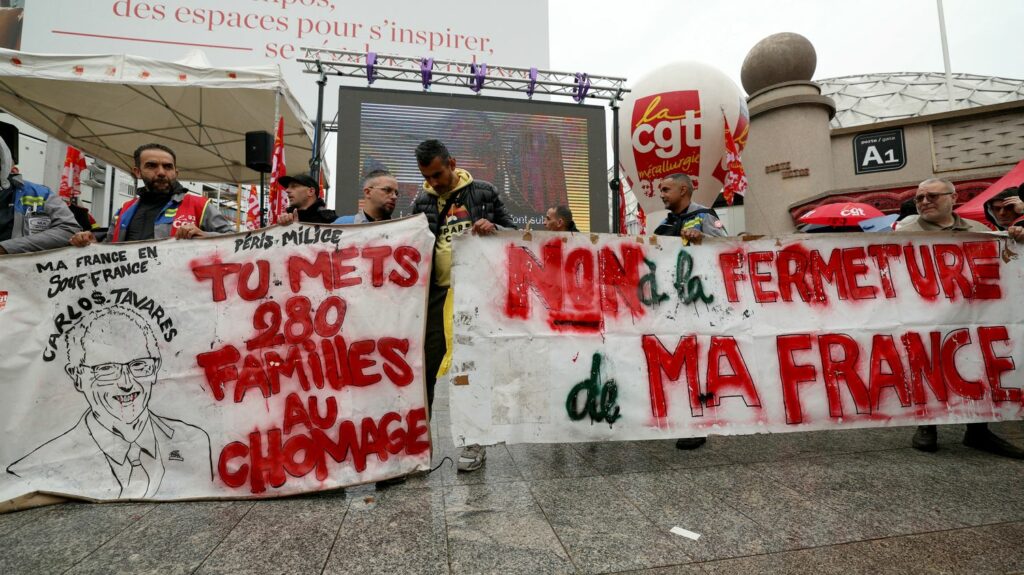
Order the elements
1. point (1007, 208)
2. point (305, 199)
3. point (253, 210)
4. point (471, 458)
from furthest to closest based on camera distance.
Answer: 1. point (253, 210)
2. point (305, 199)
3. point (1007, 208)
4. point (471, 458)

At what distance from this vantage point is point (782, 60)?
Result: 16703 mm

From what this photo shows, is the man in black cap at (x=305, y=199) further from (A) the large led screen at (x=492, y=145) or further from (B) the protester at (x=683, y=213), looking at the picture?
(A) the large led screen at (x=492, y=145)

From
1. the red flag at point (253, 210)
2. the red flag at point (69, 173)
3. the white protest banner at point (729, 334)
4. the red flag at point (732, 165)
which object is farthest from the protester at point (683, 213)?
the red flag at point (253, 210)

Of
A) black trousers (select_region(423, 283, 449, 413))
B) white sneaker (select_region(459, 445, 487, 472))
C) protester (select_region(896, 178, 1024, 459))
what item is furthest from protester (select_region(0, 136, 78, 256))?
protester (select_region(896, 178, 1024, 459))

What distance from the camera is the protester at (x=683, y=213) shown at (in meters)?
3.34

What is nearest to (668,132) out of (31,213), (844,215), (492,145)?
(492,145)

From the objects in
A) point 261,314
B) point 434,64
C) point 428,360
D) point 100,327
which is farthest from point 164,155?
point 434,64

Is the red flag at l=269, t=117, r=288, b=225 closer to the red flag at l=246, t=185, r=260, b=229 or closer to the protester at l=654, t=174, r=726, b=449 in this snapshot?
the protester at l=654, t=174, r=726, b=449

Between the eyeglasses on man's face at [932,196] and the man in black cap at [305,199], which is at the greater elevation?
the man in black cap at [305,199]

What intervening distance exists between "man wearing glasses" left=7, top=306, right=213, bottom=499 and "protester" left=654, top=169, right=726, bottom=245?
3.23 m

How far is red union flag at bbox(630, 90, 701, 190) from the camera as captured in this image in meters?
7.21

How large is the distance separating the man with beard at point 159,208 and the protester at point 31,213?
26 cm

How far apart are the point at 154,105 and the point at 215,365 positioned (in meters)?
7.75

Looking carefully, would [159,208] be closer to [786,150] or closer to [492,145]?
[492,145]
